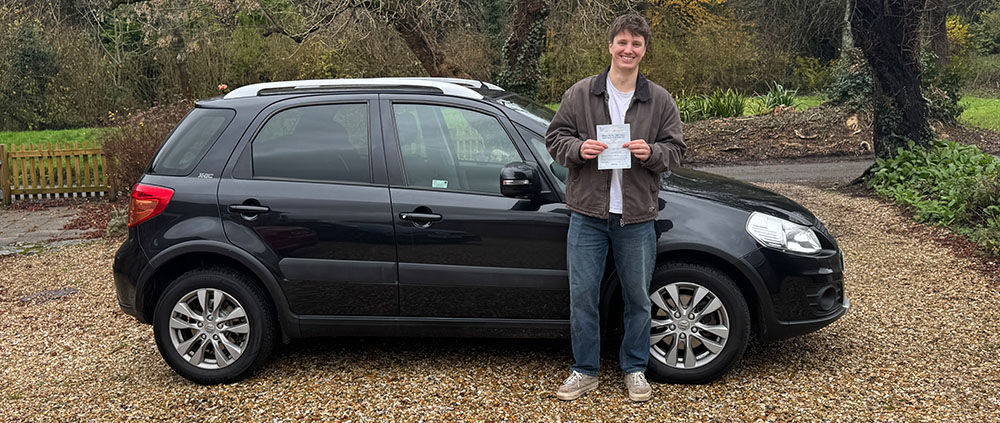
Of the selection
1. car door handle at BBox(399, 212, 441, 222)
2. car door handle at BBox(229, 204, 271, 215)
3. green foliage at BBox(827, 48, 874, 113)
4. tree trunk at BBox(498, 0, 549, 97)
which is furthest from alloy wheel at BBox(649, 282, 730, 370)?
green foliage at BBox(827, 48, 874, 113)

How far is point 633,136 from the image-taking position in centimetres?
415

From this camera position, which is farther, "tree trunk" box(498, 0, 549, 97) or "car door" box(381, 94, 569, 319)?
"tree trunk" box(498, 0, 549, 97)

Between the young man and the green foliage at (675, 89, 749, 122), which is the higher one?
the green foliage at (675, 89, 749, 122)

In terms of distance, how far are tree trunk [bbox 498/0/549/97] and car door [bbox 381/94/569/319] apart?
333 inches

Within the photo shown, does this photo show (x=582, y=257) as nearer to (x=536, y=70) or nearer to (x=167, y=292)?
(x=167, y=292)

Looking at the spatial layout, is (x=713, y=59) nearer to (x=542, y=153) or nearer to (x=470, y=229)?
(x=542, y=153)

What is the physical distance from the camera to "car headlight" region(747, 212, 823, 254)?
4488 mm

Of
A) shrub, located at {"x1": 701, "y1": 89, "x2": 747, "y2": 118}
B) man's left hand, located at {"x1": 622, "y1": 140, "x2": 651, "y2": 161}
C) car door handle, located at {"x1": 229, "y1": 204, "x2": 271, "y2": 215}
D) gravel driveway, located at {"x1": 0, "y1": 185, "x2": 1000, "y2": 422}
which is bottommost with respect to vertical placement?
gravel driveway, located at {"x1": 0, "y1": 185, "x2": 1000, "y2": 422}

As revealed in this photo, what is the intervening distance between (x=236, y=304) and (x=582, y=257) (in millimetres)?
1884

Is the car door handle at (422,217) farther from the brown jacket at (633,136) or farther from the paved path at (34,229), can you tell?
the paved path at (34,229)

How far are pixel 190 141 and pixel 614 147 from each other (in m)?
2.38

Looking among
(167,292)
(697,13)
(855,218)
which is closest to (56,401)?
(167,292)

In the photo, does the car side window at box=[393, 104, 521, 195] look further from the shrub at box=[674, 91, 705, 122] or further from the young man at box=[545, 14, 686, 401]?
the shrub at box=[674, 91, 705, 122]

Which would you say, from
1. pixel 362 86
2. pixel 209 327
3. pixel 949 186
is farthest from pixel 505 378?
pixel 949 186
